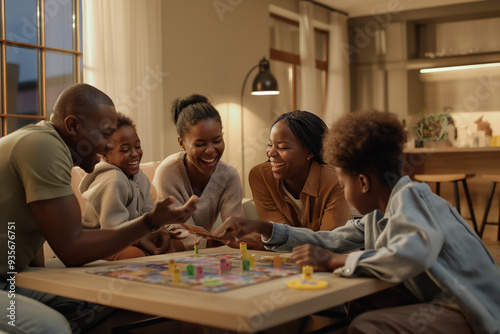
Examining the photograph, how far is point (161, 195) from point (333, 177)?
2.76 ft

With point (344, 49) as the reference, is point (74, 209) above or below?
below

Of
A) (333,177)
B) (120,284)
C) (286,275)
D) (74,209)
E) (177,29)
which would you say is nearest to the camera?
(120,284)

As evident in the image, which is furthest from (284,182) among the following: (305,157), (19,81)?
(19,81)

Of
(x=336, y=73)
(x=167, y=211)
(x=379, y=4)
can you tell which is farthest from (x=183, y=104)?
(x=379, y=4)

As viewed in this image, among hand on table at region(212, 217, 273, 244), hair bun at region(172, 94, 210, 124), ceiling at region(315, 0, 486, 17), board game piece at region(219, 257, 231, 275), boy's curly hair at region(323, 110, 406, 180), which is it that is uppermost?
ceiling at region(315, 0, 486, 17)

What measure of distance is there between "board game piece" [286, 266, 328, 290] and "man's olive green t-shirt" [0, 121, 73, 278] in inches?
27.9

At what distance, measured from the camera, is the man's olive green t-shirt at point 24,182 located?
1.59 metres

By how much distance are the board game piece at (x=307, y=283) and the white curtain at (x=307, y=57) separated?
6.70 metres

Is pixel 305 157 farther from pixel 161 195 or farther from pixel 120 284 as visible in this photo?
pixel 120 284

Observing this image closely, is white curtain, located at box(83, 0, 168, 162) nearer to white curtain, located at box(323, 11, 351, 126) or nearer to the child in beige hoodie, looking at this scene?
the child in beige hoodie

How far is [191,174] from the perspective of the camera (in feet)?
9.23

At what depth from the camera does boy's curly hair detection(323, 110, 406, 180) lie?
1628 mm

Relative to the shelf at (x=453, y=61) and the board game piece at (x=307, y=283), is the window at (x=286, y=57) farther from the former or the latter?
the board game piece at (x=307, y=283)

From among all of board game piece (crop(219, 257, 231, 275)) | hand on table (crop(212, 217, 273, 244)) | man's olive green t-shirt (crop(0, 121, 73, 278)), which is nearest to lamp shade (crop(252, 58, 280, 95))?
hand on table (crop(212, 217, 273, 244))
